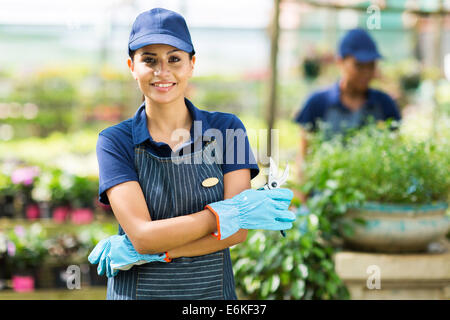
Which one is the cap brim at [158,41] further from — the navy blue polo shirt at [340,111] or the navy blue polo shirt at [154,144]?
the navy blue polo shirt at [340,111]

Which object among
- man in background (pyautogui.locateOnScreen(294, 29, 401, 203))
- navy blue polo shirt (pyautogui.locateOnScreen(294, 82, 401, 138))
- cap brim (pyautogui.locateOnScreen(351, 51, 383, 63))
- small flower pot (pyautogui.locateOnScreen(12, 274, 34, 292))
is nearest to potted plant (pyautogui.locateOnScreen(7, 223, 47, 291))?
small flower pot (pyautogui.locateOnScreen(12, 274, 34, 292))

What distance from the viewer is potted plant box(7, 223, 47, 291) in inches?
125

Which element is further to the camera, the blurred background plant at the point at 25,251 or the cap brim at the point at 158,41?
the blurred background plant at the point at 25,251

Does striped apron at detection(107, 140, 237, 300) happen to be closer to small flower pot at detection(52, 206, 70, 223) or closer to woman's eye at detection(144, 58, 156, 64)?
woman's eye at detection(144, 58, 156, 64)

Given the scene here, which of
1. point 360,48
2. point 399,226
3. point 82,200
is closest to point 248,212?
point 399,226

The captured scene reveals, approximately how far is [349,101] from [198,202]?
5.28 feet

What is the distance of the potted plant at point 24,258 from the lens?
10.4 feet

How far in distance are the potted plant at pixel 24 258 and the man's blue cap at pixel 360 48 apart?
7.56 ft

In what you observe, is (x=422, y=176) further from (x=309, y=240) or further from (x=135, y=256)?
(x=135, y=256)

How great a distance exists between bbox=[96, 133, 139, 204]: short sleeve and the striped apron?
1.2 inches

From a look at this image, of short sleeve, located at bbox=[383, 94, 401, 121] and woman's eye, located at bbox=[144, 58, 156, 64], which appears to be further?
short sleeve, located at bbox=[383, 94, 401, 121]

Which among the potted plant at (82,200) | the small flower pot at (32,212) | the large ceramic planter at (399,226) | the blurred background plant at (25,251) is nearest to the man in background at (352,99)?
the large ceramic planter at (399,226)

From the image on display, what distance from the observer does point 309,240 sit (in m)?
1.95
